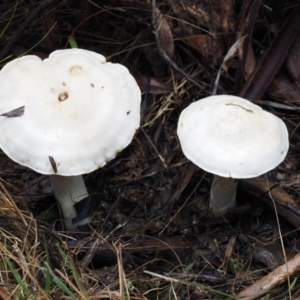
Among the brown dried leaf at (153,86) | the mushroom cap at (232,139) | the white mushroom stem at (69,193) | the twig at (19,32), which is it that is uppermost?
the twig at (19,32)

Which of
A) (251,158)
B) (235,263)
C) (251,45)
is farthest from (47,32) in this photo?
(235,263)

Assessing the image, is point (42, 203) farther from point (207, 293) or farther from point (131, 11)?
point (131, 11)

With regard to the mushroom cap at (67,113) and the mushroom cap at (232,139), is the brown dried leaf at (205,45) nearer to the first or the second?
the mushroom cap at (232,139)

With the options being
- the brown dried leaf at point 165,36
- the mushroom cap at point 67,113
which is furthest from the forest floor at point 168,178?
the mushroom cap at point 67,113

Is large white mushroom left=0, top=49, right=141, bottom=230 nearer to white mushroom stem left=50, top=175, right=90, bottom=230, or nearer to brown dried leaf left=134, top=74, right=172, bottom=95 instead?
white mushroom stem left=50, top=175, right=90, bottom=230

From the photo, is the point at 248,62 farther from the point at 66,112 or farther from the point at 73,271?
the point at 73,271

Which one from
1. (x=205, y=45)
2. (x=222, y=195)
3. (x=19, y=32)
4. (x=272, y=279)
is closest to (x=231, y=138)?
(x=222, y=195)
